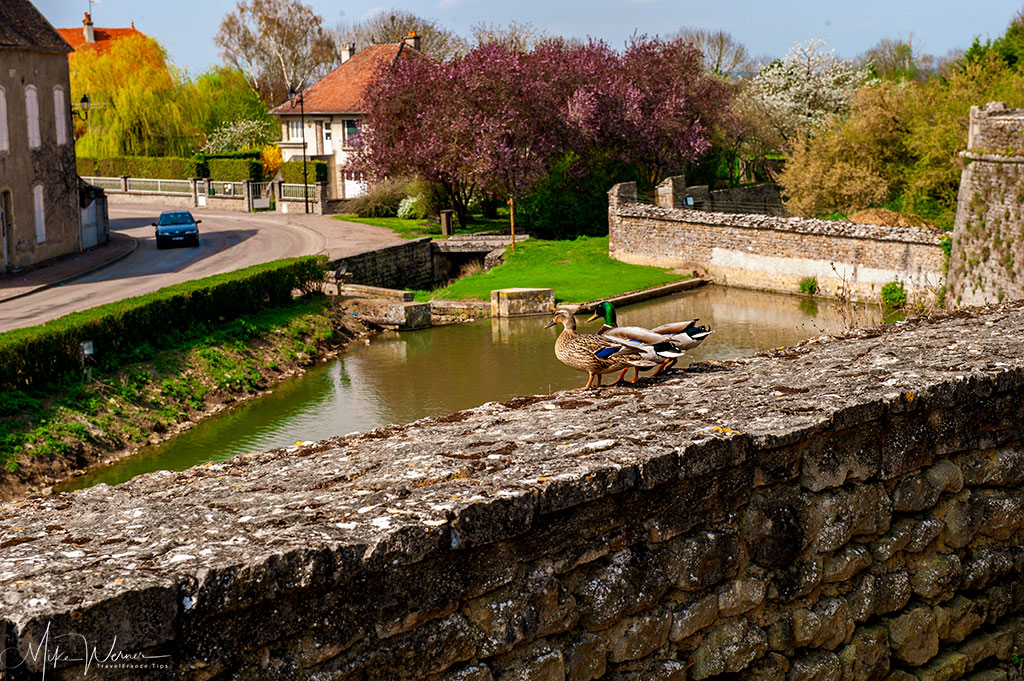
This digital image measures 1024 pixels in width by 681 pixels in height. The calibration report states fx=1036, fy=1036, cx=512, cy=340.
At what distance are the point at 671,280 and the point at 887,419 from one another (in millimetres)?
27335

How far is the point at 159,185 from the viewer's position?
52594mm

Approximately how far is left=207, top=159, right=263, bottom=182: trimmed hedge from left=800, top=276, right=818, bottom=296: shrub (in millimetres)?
29541

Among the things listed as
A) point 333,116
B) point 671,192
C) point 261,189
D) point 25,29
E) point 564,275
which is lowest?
point 564,275

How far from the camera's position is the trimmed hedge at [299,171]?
49188mm

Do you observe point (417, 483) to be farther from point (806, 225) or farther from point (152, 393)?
point (806, 225)

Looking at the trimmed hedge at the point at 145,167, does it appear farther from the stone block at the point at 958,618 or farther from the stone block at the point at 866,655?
the stone block at the point at 866,655

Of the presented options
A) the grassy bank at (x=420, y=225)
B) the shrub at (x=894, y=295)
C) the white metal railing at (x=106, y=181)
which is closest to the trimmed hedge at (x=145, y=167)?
the white metal railing at (x=106, y=181)

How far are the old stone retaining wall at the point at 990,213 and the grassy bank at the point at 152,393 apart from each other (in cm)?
1353

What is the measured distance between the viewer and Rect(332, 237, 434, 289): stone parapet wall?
101ft

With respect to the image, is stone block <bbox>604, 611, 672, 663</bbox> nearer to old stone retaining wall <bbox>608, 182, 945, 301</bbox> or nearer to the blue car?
old stone retaining wall <bbox>608, 182, 945, 301</bbox>

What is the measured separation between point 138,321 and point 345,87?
3690 centimetres

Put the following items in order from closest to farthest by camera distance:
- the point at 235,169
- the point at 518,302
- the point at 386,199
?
the point at 518,302, the point at 386,199, the point at 235,169

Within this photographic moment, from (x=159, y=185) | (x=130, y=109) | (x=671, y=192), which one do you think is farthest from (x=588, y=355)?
(x=130, y=109)

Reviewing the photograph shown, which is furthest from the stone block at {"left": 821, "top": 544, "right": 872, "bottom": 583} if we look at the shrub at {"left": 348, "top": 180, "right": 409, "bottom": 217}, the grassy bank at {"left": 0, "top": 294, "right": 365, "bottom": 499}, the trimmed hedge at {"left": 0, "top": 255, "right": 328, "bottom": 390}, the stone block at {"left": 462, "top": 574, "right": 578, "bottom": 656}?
the shrub at {"left": 348, "top": 180, "right": 409, "bottom": 217}
